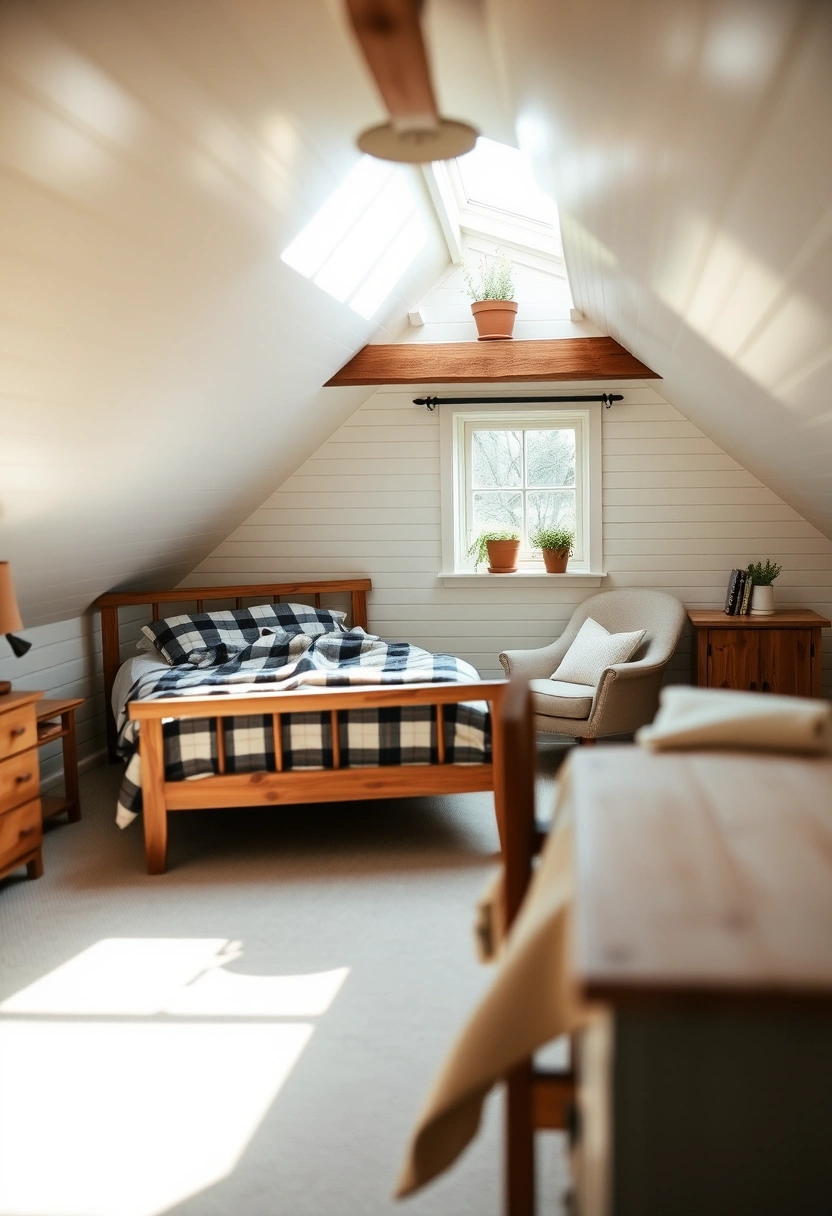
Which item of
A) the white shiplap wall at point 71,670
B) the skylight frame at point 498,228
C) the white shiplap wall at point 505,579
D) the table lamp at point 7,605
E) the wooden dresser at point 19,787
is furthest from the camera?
the white shiplap wall at point 505,579

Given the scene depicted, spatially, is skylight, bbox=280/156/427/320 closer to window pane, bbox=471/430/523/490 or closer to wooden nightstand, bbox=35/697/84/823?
window pane, bbox=471/430/523/490

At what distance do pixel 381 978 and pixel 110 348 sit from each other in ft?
6.43

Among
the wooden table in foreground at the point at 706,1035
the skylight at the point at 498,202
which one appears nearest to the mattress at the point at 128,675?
the skylight at the point at 498,202

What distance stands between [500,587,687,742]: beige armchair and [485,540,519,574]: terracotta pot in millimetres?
479

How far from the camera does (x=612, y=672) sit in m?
4.48

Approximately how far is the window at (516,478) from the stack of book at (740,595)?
741 millimetres

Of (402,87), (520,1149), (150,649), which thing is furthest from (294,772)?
(402,87)

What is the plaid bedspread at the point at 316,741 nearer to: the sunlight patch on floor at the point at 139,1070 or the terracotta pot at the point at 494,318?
the sunlight patch on floor at the point at 139,1070

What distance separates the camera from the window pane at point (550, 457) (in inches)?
220

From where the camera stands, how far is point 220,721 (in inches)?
142

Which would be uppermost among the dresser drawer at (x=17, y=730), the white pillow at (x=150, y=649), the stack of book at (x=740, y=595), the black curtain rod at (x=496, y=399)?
the black curtain rod at (x=496, y=399)

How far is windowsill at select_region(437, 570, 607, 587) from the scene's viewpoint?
5.42 m

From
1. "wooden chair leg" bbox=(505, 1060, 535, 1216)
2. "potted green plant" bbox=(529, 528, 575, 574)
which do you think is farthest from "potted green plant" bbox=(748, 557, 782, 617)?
"wooden chair leg" bbox=(505, 1060, 535, 1216)

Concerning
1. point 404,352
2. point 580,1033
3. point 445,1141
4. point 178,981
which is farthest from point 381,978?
point 404,352
